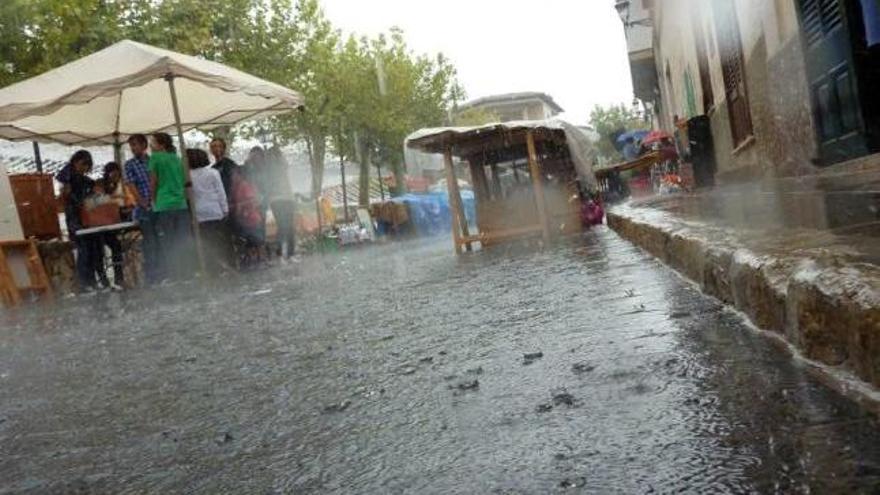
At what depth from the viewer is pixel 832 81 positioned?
6531 mm

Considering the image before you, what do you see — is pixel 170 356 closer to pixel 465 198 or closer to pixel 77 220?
pixel 77 220

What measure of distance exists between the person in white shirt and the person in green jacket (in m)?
0.24

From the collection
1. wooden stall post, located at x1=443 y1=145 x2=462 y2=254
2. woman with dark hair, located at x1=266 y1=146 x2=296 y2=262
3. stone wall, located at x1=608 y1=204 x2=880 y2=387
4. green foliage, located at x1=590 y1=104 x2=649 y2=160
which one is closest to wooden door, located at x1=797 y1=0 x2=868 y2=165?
wooden stall post, located at x1=443 y1=145 x2=462 y2=254

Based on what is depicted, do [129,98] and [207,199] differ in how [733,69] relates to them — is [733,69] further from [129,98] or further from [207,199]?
[129,98]

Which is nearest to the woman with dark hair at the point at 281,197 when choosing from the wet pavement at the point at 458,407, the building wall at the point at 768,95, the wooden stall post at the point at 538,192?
the wooden stall post at the point at 538,192

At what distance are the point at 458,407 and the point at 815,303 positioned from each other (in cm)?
76

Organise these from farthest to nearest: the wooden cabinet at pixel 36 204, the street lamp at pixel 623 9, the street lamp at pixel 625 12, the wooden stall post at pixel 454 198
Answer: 1. the street lamp at pixel 623 9
2. the street lamp at pixel 625 12
3. the wooden cabinet at pixel 36 204
4. the wooden stall post at pixel 454 198

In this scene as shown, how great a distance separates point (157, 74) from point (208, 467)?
6645mm

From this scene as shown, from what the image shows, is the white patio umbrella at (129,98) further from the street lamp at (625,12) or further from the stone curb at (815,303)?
the street lamp at (625,12)

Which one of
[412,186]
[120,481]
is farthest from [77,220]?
[412,186]

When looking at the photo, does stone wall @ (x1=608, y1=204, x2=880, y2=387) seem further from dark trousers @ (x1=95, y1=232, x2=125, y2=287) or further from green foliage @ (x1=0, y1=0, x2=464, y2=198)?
green foliage @ (x1=0, y1=0, x2=464, y2=198)

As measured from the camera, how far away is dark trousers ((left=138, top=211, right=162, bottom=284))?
854 centimetres

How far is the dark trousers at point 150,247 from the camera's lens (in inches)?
336

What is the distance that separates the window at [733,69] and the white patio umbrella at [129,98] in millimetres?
5772
